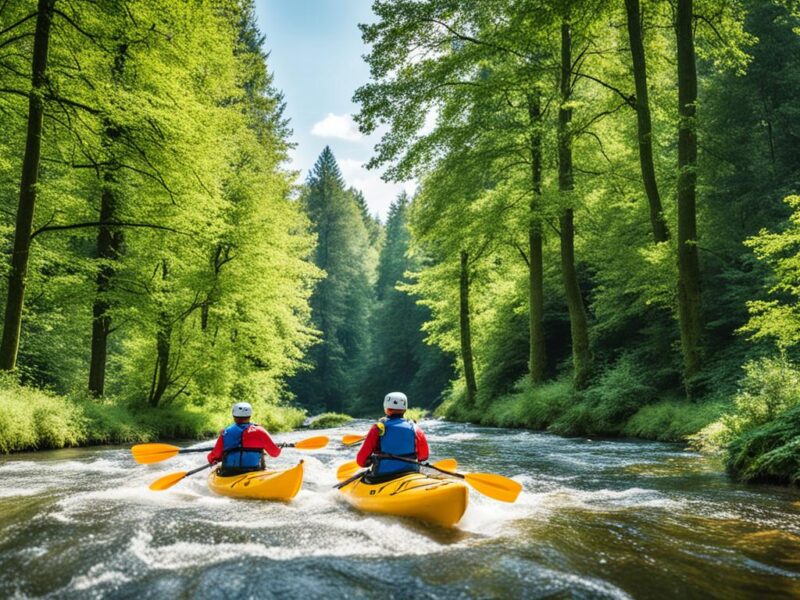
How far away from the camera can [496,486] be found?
6.02 m

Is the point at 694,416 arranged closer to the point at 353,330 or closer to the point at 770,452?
the point at 770,452

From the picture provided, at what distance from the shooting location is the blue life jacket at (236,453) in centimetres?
759

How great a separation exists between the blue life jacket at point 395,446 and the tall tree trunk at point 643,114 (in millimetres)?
9594

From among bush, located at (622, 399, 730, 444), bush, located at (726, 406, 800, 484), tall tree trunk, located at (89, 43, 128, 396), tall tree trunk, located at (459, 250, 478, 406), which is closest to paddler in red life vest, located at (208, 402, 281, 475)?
bush, located at (726, 406, 800, 484)

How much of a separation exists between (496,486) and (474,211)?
12.2 m

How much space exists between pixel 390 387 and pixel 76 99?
119ft

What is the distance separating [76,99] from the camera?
437 inches

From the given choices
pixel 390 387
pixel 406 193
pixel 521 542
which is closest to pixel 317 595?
pixel 521 542

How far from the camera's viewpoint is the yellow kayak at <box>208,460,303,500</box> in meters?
6.88

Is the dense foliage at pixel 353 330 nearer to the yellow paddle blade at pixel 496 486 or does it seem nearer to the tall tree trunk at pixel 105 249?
the tall tree trunk at pixel 105 249

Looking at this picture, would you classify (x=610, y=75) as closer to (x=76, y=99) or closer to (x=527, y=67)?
(x=527, y=67)

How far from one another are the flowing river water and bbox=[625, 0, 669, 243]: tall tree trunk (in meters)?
6.96

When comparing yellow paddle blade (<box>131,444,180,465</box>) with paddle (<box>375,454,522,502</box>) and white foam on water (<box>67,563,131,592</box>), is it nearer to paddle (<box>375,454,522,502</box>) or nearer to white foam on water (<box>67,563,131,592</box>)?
paddle (<box>375,454,522,502</box>)

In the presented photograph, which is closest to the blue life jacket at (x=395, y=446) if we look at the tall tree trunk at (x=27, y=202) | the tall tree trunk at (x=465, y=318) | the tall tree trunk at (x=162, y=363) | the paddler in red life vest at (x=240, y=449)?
the paddler in red life vest at (x=240, y=449)
